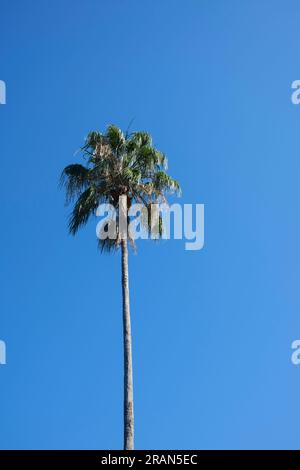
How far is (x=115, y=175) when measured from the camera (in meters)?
31.4

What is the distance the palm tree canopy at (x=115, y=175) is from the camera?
1235 inches

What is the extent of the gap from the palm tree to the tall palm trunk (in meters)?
0.04

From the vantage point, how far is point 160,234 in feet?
105

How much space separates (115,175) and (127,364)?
7224 millimetres

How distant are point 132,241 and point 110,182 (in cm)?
229

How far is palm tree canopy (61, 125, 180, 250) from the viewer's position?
103 feet

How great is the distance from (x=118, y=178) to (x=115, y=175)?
164 mm

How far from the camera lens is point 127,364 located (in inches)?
1101

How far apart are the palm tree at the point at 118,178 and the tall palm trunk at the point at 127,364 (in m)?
0.04

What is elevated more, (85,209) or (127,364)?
(85,209)
